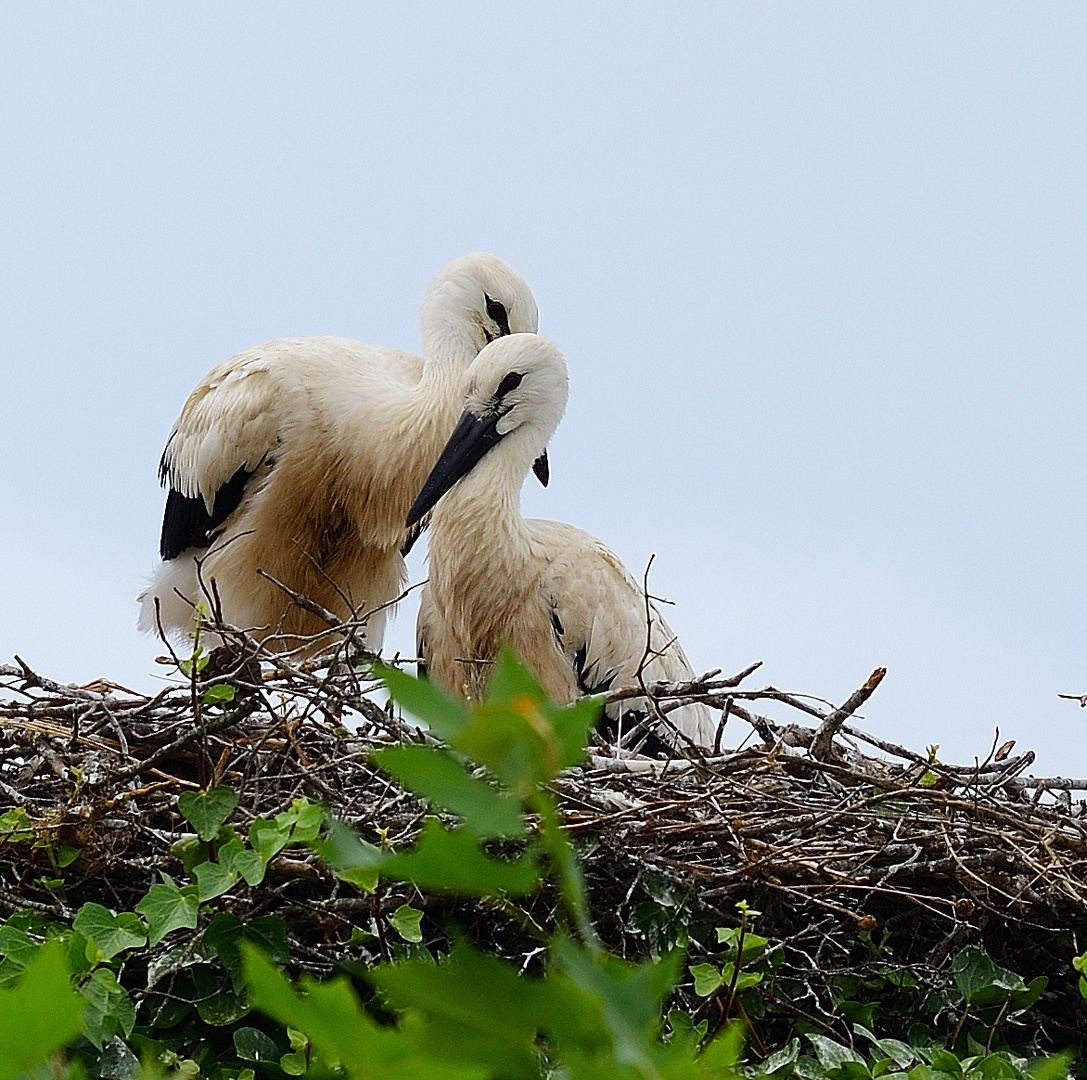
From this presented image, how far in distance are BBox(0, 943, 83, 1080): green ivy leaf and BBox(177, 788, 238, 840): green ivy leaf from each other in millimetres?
1588

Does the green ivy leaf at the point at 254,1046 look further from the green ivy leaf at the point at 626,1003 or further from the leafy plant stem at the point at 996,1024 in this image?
the green ivy leaf at the point at 626,1003

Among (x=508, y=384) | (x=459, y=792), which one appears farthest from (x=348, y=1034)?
(x=508, y=384)

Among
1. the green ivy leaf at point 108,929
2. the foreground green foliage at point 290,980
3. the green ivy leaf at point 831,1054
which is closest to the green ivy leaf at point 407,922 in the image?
the foreground green foliage at point 290,980

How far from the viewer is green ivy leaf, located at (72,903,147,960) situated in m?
1.75

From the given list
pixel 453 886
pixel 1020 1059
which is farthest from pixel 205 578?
pixel 453 886

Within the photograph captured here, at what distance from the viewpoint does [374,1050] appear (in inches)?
11.5

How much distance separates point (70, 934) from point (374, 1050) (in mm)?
1609

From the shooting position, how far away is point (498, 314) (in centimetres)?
424

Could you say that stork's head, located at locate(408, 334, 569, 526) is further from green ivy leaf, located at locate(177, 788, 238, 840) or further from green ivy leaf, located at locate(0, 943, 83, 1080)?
green ivy leaf, located at locate(0, 943, 83, 1080)

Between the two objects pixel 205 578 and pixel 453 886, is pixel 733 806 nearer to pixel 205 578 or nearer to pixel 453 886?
pixel 453 886

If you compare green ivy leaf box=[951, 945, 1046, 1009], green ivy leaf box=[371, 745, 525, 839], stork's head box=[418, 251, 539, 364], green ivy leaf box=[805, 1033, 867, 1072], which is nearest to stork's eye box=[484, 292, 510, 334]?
stork's head box=[418, 251, 539, 364]

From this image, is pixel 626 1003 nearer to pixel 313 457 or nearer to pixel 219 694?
pixel 219 694

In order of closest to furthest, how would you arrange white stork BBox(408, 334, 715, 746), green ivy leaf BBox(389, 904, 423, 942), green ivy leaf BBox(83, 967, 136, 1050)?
1. green ivy leaf BBox(83, 967, 136, 1050)
2. green ivy leaf BBox(389, 904, 423, 942)
3. white stork BBox(408, 334, 715, 746)

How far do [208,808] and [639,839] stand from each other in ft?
1.86
